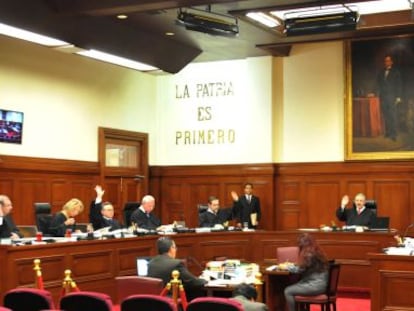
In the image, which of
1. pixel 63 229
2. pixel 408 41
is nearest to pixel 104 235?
pixel 63 229

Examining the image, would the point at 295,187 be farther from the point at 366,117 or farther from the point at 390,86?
the point at 390,86

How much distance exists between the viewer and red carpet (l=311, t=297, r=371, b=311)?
991 cm

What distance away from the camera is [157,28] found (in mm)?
12117

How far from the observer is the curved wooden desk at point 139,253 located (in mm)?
8375

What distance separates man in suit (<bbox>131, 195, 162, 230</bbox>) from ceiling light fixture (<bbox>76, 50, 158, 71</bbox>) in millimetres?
2659

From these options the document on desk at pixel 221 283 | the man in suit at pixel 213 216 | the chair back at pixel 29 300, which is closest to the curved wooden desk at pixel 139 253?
the man in suit at pixel 213 216

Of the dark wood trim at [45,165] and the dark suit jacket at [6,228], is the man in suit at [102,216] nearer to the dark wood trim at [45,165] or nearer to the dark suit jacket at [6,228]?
the dark wood trim at [45,165]

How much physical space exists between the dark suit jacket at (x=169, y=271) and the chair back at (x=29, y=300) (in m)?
1.71

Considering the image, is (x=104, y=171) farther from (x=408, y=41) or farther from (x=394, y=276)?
(x=394, y=276)

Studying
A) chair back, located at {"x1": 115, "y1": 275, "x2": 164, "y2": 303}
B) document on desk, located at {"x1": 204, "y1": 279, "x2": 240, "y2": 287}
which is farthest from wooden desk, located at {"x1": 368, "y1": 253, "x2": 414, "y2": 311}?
chair back, located at {"x1": 115, "y1": 275, "x2": 164, "y2": 303}

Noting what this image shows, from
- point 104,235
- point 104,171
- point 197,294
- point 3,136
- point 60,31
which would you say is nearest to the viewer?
point 197,294

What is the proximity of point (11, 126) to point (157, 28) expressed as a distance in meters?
3.03

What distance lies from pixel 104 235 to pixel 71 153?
383 centimetres

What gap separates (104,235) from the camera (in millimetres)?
9867
